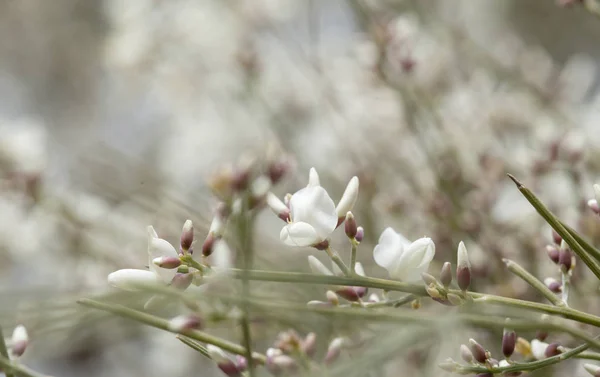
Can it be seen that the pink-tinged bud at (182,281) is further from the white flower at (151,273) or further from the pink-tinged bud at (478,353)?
the pink-tinged bud at (478,353)

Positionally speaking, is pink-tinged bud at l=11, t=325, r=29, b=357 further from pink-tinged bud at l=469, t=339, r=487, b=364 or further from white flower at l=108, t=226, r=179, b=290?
pink-tinged bud at l=469, t=339, r=487, b=364

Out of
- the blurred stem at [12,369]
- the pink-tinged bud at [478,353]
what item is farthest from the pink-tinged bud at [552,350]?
the blurred stem at [12,369]

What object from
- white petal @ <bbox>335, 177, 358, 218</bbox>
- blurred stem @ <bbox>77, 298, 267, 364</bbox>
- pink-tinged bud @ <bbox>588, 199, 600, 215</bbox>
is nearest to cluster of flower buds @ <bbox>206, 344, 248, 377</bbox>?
blurred stem @ <bbox>77, 298, 267, 364</bbox>

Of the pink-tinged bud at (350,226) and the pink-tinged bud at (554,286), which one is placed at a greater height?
the pink-tinged bud at (350,226)

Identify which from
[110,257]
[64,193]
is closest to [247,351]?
[110,257]

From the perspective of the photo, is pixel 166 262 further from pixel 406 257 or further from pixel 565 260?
pixel 565 260
